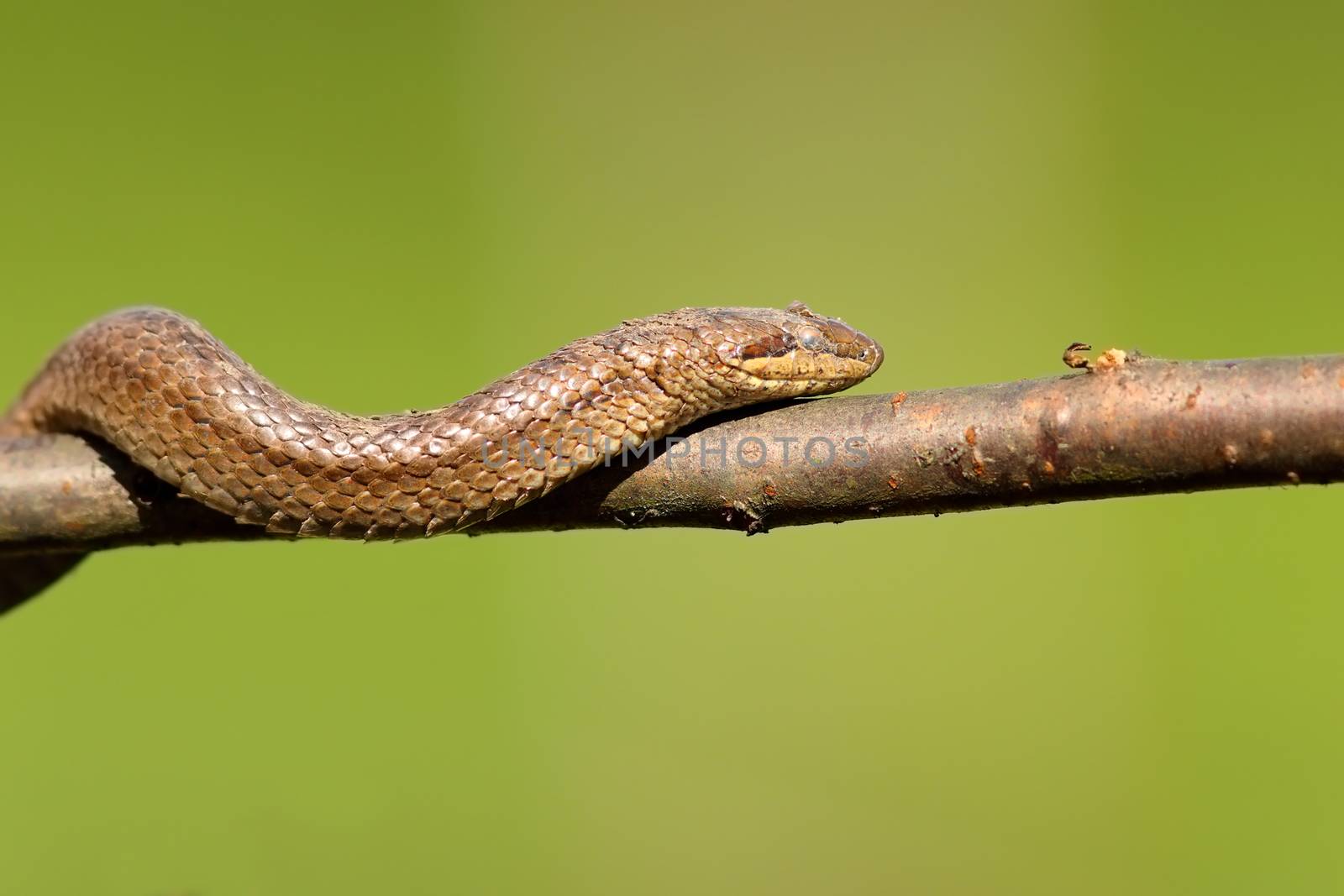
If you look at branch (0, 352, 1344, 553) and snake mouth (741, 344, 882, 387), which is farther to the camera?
snake mouth (741, 344, 882, 387)

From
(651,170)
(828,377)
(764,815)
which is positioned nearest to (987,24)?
(651,170)

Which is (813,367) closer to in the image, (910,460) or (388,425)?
(910,460)

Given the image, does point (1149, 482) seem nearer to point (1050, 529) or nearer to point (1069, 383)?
point (1069, 383)

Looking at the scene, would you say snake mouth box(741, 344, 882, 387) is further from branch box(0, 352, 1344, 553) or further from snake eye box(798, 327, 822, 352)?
branch box(0, 352, 1344, 553)

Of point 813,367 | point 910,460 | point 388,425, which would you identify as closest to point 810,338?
point 813,367

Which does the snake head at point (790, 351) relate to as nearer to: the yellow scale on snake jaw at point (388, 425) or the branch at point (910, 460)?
the yellow scale on snake jaw at point (388, 425)

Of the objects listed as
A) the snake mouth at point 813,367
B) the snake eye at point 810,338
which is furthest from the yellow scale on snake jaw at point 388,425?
the snake eye at point 810,338

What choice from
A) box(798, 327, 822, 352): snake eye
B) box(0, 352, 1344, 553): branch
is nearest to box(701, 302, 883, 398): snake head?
box(798, 327, 822, 352): snake eye
